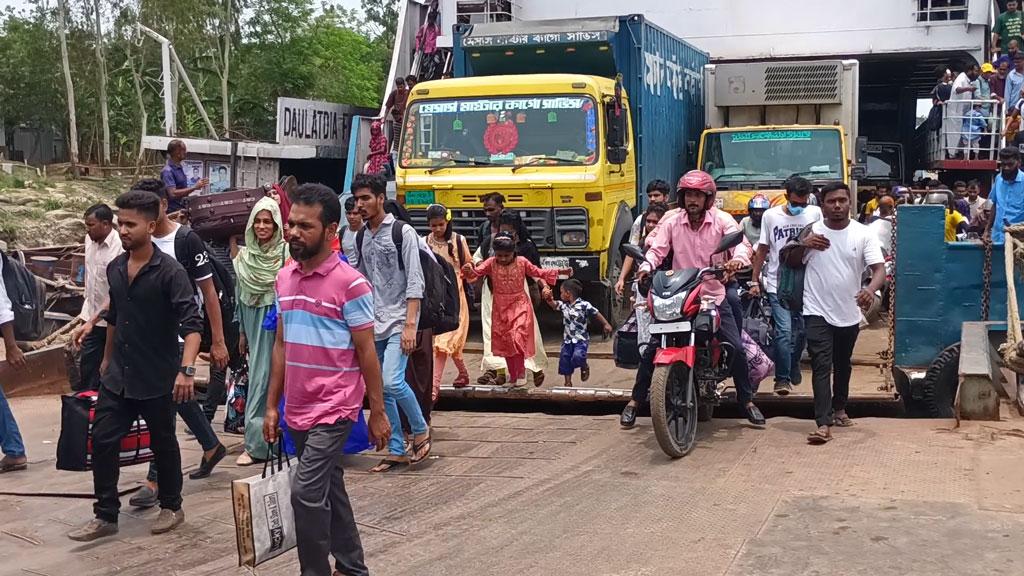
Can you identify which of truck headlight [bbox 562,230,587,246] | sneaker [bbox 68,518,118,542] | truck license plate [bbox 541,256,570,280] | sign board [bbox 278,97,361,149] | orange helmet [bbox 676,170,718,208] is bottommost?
sneaker [bbox 68,518,118,542]

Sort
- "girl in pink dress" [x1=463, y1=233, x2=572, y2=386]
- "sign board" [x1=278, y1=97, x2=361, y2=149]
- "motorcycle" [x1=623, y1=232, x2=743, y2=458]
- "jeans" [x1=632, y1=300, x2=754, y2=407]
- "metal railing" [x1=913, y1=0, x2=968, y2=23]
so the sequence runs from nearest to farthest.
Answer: "motorcycle" [x1=623, y1=232, x2=743, y2=458] < "jeans" [x1=632, y1=300, x2=754, y2=407] < "girl in pink dress" [x1=463, y1=233, x2=572, y2=386] < "metal railing" [x1=913, y1=0, x2=968, y2=23] < "sign board" [x1=278, y1=97, x2=361, y2=149]

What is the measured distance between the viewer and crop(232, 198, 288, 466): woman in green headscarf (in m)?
6.62

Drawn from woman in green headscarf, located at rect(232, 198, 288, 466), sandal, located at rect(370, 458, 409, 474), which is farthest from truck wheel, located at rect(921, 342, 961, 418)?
woman in green headscarf, located at rect(232, 198, 288, 466)

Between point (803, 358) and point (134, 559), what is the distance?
6.64 m

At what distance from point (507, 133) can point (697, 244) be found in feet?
15.4

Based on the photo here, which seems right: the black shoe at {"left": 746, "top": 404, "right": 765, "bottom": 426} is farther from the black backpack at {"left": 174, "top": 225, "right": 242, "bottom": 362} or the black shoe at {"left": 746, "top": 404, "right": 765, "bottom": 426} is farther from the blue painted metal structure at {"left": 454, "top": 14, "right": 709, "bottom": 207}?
the blue painted metal structure at {"left": 454, "top": 14, "right": 709, "bottom": 207}

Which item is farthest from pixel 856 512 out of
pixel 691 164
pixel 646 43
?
pixel 691 164

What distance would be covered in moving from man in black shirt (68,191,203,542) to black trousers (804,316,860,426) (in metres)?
3.73

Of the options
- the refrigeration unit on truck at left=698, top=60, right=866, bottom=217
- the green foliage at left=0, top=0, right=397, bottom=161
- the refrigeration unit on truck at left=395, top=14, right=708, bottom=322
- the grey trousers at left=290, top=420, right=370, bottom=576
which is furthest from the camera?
the green foliage at left=0, top=0, right=397, bottom=161

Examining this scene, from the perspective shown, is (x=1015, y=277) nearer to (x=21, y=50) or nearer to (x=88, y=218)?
(x=88, y=218)

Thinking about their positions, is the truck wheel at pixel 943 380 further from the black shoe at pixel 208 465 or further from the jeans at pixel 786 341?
the black shoe at pixel 208 465

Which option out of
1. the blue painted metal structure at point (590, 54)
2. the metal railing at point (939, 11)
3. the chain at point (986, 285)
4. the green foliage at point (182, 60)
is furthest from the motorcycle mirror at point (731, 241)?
the green foliage at point (182, 60)

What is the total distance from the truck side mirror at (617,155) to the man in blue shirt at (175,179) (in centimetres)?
441

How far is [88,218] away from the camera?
22.7 feet
